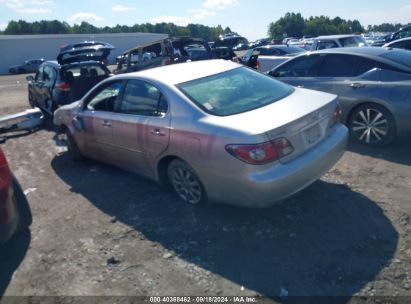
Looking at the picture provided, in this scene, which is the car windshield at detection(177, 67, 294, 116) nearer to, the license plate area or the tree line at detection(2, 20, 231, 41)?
the license plate area

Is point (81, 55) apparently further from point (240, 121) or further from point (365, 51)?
point (240, 121)

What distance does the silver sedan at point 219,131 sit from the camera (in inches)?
140

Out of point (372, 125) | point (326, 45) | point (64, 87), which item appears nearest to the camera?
point (372, 125)

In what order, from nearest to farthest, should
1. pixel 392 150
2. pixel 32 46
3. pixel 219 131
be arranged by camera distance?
pixel 219 131 < pixel 392 150 < pixel 32 46

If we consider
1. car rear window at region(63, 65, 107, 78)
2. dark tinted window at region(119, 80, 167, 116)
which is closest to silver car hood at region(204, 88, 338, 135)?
dark tinted window at region(119, 80, 167, 116)

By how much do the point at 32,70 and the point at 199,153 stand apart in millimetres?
37372

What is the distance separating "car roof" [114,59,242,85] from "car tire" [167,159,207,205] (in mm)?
973

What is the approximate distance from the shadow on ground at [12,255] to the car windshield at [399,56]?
561 centimetres

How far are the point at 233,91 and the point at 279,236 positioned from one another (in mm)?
1699

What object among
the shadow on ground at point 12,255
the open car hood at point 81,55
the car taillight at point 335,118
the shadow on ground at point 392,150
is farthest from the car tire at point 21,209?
the open car hood at point 81,55

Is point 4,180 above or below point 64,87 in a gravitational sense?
below

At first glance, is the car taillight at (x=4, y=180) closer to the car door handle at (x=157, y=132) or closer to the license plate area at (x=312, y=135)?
the car door handle at (x=157, y=132)

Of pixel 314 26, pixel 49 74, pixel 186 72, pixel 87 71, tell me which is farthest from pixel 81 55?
pixel 314 26

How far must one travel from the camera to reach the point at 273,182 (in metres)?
3.52
